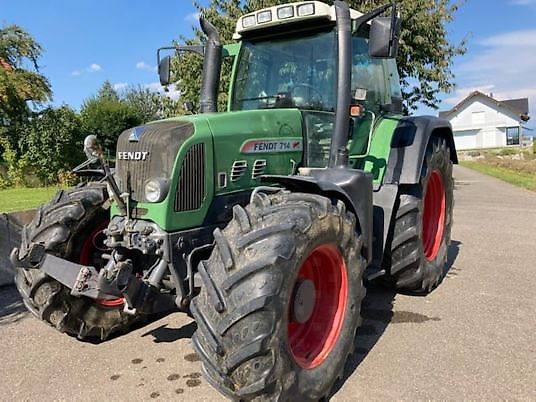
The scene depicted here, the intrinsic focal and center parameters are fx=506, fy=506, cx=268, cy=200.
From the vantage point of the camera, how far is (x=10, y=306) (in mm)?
5410

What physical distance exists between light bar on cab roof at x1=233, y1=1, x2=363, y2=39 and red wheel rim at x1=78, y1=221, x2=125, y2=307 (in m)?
2.19

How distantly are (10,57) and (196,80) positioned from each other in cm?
1163

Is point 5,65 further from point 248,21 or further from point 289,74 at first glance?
point 289,74

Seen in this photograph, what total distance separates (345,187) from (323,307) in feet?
2.88

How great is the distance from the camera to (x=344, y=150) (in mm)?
4008

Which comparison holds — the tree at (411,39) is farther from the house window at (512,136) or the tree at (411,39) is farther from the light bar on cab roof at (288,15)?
the house window at (512,136)

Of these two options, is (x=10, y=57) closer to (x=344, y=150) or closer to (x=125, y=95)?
(x=344, y=150)

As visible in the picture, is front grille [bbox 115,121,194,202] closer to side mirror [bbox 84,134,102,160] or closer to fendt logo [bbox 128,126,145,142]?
fendt logo [bbox 128,126,145,142]

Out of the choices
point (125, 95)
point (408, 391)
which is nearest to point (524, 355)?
point (408, 391)

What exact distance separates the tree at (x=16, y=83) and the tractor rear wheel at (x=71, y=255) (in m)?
14.8

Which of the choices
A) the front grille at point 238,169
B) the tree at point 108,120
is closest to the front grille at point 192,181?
the front grille at point 238,169

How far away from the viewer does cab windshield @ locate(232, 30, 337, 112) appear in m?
4.35

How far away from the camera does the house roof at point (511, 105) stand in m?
59.2

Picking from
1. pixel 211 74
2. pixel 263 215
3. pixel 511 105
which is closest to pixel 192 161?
pixel 263 215
